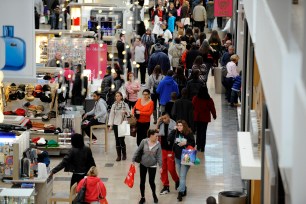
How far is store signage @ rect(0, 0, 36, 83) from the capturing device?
13961 mm

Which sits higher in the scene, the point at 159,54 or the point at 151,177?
the point at 159,54

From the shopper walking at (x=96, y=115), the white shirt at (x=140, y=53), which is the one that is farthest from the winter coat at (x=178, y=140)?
the white shirt at (x=140, y=53)

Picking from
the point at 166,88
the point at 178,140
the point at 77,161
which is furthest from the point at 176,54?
the point at 77,161

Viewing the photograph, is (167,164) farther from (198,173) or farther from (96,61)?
(96,61)

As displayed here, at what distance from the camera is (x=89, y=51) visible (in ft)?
77.5

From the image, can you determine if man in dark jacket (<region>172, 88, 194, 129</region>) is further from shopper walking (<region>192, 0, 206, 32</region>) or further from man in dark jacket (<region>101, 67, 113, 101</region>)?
shopper walking (<region>192, 0, 206, 32</region>)

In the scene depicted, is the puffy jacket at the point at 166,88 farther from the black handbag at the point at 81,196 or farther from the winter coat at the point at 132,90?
the black handbag at the point at 81,196

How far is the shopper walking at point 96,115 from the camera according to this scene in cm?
1812

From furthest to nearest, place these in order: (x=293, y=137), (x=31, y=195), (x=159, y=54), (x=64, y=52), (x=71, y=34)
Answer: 1. (x=71, y=34)
2. (x=64, y=52)
3. (x=159, y=54)
4. (x=31, y=195)
5. (x=293, y=137)

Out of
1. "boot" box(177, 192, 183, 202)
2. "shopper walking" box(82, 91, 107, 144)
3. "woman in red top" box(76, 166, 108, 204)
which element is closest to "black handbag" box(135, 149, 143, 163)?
"boot" box(177, 192, 183, 202)

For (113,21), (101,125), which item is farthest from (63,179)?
(113,21)

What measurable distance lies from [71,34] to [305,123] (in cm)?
2432

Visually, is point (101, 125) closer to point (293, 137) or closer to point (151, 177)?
point (151, 177)

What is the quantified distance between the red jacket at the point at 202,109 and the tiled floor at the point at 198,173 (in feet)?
2.72
